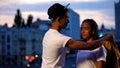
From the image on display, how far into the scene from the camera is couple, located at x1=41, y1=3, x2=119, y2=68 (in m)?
4.01

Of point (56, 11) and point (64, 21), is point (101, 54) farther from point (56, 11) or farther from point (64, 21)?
point (56, 11)

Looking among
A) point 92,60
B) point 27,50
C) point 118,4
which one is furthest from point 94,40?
point 118,4

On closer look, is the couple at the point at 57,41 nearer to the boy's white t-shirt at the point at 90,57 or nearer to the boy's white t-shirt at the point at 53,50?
the boy's white t-shirt at the point at 53,50

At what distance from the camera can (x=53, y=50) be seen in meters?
4.11

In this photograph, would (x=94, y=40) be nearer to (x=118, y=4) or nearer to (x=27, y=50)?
(x=27, y=50)

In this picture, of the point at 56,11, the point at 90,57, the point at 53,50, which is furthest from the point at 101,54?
the point at 56,11

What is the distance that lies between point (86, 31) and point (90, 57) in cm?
24

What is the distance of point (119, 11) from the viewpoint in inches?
6437

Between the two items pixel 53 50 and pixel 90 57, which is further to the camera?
pixel 90 57

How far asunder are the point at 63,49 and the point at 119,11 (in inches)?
6329

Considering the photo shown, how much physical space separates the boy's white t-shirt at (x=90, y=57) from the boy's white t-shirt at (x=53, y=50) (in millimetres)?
218

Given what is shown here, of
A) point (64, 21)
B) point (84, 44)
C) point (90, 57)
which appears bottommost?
point (90, 57)

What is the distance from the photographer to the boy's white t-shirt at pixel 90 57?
419 centimetres

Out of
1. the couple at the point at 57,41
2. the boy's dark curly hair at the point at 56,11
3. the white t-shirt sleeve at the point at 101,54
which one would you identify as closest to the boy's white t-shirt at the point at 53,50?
the couple at the point at 57,41
